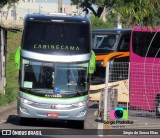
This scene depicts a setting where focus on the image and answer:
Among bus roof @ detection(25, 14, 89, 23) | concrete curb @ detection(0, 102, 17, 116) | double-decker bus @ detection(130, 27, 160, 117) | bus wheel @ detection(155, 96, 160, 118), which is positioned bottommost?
concrete curb @ detection(0, 102, 17, 116)

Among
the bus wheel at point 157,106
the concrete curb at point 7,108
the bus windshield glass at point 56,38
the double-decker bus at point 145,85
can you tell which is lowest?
the concrete curb at point 7,108

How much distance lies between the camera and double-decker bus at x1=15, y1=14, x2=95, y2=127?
1945 cm

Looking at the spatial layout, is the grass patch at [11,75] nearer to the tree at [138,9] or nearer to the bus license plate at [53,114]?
the bus license plate at [53,114]

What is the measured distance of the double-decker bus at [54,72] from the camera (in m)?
19.5

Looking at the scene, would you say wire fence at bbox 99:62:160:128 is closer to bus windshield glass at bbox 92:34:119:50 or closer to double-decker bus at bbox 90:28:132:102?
double-decker bus at bbox 90:28:132:102

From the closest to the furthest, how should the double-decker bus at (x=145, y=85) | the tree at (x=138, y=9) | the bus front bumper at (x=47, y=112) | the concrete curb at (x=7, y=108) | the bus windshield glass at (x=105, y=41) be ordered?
the tree at (x=138, y=9)
the bus front bumper at (x=47, y=112)
the double-decker bus at (x=145, y=85)
the concrete curb at (x=7, y=108)
the bus windshield glass at (x=105, y=41)

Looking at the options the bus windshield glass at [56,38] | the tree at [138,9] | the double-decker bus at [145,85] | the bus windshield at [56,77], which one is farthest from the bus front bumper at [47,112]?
the double-decker bus at [145,85]

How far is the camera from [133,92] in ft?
79.2

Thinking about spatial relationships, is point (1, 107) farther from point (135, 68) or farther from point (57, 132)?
point (57, 132)

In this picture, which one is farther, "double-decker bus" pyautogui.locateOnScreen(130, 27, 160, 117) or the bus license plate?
"double-decker bus" pyautogui.locateOnScreen(130, 27, 160, 117)

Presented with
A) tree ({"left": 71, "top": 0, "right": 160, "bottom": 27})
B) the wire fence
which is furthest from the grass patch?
tree ({"left": 71, "top": 0, "right": 160, "bottom": 27})

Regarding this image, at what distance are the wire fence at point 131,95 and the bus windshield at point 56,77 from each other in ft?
5.24

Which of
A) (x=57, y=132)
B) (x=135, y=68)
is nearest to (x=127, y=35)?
(x=135, y=68)

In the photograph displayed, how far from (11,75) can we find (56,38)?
58.0 feet
